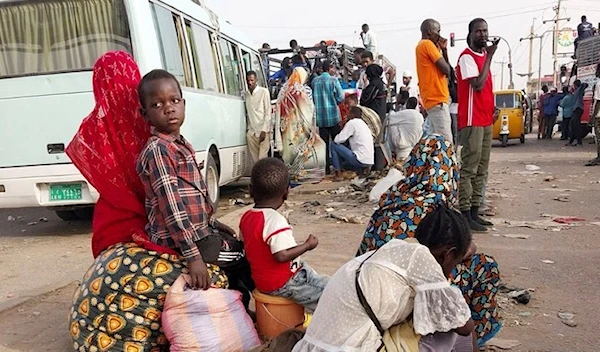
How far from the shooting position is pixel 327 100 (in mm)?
10203

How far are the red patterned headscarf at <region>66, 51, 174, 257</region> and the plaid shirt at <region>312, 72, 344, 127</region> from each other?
7.35 m

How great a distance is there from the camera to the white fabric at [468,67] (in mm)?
5301

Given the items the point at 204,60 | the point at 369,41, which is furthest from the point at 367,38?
the point at 204,60

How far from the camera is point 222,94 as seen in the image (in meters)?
8.14

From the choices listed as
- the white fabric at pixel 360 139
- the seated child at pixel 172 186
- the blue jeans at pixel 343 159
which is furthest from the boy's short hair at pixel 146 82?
the blue jeans at pixel 343 159

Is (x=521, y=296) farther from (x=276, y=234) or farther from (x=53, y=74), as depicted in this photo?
(x=53, y=74)

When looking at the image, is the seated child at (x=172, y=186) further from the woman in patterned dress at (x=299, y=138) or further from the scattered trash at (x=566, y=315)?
the woman in patterned dress at (x=299, y=138)

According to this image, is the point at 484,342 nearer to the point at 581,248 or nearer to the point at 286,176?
the point at 286,176

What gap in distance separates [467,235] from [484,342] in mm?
956

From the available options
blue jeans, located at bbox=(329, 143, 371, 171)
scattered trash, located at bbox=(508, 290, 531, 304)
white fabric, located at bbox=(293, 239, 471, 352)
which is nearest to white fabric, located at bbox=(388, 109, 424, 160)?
blue jeans, located at bbox=(329, 143, 371, 171)

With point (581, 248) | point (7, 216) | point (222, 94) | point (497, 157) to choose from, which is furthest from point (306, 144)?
point (497, 157)

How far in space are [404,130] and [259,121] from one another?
2.38 m

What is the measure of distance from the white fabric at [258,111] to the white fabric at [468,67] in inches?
172

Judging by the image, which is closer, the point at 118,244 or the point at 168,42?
the point at 118,244
